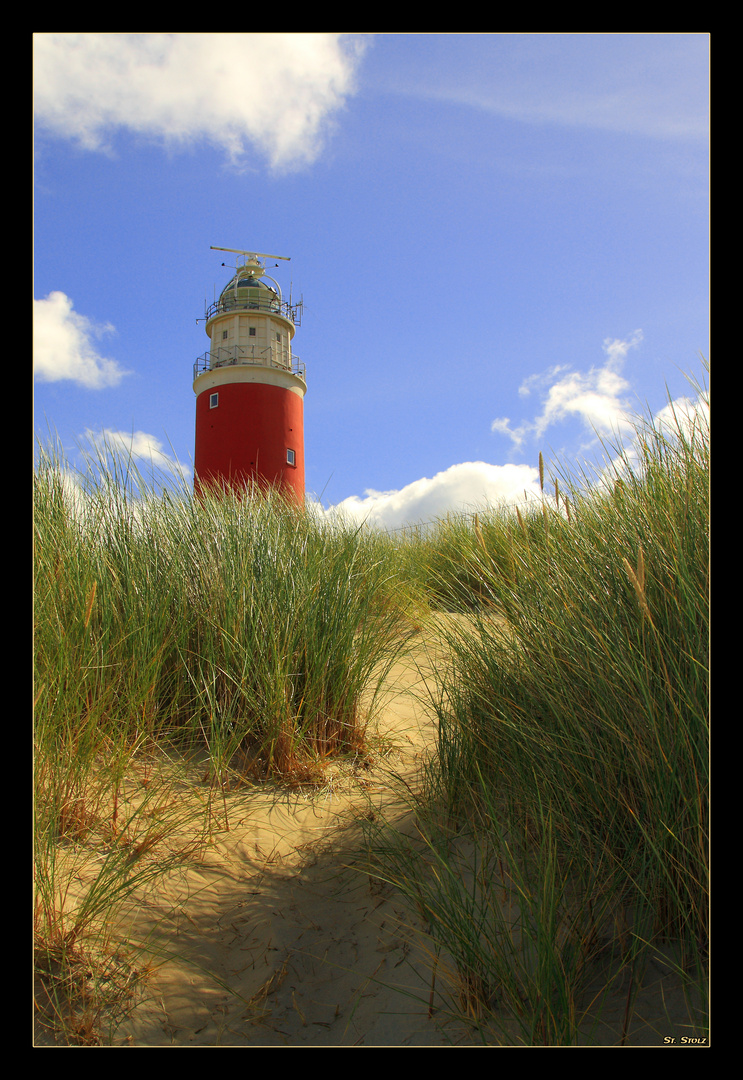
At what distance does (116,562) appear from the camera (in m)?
3.10

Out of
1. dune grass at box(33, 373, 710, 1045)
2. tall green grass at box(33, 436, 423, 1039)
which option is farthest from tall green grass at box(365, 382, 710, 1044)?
tall green grass at box(33, 436, 423, 1039)

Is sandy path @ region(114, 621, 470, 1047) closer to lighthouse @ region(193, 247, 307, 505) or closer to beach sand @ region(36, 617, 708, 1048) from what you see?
beach sand @ region(36, 617, 708, 1048)

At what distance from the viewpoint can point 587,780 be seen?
1.55 m

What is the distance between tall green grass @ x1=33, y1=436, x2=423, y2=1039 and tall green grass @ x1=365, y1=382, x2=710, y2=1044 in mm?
877

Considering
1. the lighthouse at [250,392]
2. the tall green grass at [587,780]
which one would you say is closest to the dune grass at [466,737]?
the tall green grass at [587,780]

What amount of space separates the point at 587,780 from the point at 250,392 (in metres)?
18.0

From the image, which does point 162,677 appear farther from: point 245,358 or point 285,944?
point 245,358

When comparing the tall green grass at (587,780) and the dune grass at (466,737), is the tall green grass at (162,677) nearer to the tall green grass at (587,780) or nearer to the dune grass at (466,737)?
the dune grass at (466,737)

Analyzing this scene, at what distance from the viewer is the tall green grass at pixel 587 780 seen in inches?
47.6

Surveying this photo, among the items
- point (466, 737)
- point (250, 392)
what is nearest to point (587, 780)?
point (466, 737)

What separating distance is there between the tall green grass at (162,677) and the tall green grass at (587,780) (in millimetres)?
877

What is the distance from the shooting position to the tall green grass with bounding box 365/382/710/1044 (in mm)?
1208
